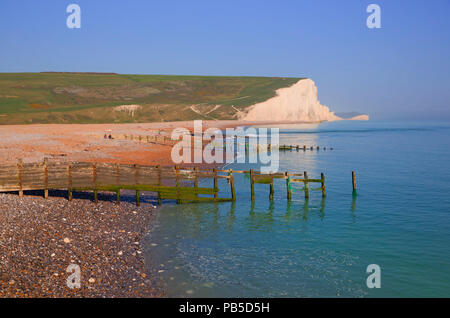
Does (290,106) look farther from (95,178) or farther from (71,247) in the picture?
(71,247)

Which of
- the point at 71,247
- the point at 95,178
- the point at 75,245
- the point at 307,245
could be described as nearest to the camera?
the point at 71,247

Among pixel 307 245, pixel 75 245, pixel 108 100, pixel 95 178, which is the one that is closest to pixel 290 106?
pixel 108 100

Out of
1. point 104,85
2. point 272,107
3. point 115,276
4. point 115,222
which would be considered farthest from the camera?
point 104,85

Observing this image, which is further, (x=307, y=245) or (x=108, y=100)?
(x=108, y=100)

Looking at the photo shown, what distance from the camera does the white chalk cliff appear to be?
164375 millimetres

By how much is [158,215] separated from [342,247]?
9.89 meters

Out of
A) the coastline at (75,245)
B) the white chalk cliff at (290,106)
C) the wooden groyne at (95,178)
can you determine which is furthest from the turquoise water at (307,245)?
the white chalk cliff at (290,106)

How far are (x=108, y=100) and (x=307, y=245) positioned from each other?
15978cm

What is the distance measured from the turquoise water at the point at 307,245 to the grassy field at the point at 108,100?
3893 inches

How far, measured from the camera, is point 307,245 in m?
18.0

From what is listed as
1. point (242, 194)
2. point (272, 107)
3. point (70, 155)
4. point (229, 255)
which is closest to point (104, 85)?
point (272, 107)

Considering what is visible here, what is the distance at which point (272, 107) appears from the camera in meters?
170

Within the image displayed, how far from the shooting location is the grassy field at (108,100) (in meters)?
126
